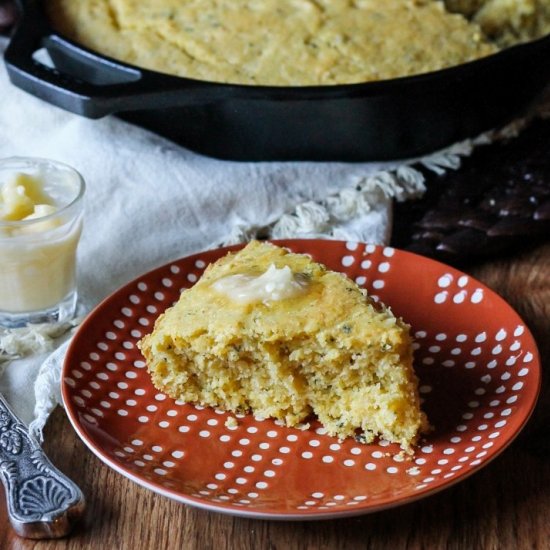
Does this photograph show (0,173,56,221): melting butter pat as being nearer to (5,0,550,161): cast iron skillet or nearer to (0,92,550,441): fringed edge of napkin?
(5,0,550,161): cast iron skillet

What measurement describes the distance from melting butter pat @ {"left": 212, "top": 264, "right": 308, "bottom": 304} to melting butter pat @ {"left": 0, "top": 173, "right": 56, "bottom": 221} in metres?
0.50

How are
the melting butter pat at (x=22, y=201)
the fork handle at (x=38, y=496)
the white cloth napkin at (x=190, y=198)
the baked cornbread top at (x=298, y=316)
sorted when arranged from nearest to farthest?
the fork handle at (x=38, y=496) < the baked cornbread top at (x=298, y=316) < the melting butter pat at (x=22, y=201) < the white cloth napkin at (x=190, y=198)

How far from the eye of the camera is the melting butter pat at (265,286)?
1857 mm

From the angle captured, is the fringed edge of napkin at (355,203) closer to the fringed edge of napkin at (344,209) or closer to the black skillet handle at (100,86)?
the fringed edge of napkin at (344,209)

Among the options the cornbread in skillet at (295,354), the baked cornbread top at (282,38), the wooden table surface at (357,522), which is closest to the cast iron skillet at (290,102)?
the baked cornbread top at (282,38)

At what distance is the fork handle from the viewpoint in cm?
168

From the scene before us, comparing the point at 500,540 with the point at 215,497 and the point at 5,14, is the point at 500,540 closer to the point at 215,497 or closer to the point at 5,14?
the point at 215,497

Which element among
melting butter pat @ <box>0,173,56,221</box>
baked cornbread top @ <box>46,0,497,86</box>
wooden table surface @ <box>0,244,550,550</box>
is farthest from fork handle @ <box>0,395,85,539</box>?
baked cornbread top @ <box>46,0,497,86</box>

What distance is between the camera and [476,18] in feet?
8.96

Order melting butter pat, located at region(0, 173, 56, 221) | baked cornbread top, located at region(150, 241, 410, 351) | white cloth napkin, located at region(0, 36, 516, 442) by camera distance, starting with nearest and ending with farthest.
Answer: baked cornbread top, located at region(150, 241, 410, 351)
melting butter pat, located at region(0, 173, 56, 221)
white cloth napkin, located at region(0, 36, 516, 442)

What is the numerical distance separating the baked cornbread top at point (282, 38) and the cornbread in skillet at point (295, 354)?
732mm

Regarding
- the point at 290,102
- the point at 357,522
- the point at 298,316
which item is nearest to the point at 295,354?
the point at 298,316

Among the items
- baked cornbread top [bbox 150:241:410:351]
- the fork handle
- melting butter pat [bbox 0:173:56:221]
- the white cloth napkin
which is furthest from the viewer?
the white cloth napkin

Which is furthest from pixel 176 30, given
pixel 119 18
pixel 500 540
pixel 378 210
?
pixel 500 540
